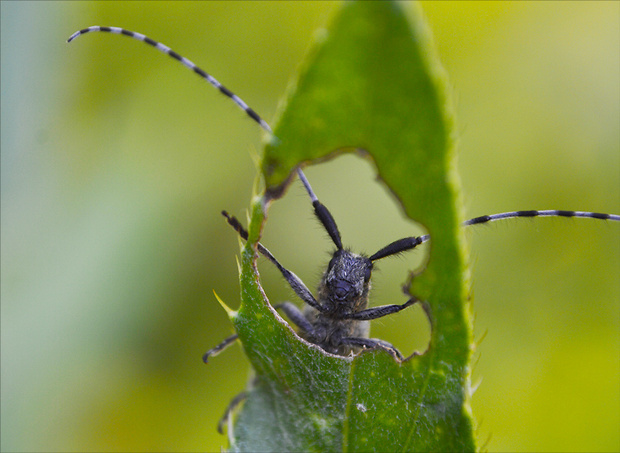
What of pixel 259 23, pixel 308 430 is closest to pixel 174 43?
pixel 259 23

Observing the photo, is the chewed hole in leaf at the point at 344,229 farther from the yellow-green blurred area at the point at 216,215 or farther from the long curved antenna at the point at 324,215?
the long curved antenna at the point at 324,215

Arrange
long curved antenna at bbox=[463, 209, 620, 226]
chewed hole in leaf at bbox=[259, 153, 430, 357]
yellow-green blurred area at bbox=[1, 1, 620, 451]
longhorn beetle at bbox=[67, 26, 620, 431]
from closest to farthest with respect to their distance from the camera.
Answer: long curved antenna at bbox=[463, 209, 620, 226]
longhorn beetle at bbox=[67, 26, 620, 431]
yellow-green blurred area at bbox=[1, 1, 620, 451]
chewed hole in leaf at bbox=[259, 153, 430, 357]

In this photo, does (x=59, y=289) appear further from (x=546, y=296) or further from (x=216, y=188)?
(x=546, y=296)

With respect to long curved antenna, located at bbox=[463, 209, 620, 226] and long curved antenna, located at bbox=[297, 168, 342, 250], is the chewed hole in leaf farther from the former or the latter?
long curved antenna, located at bbox=[463, 209, 620, 226]

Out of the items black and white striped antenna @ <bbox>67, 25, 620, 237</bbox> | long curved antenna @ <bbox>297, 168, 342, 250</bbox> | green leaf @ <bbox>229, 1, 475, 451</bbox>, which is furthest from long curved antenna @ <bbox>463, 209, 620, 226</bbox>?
green leaf @ <bbox>229, 1, 475, 451</bbox>

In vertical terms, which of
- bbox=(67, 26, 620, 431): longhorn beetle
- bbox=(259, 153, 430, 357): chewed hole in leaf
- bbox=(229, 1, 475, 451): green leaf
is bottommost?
bbox=(229, 1, 475, 451): green leaf

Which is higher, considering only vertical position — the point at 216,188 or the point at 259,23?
the point at 259,23

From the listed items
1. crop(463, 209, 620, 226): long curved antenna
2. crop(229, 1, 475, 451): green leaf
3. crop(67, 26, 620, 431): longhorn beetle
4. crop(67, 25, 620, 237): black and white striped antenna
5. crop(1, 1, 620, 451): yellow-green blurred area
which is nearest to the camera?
crop(229, 1, 475, 451): green leaf
